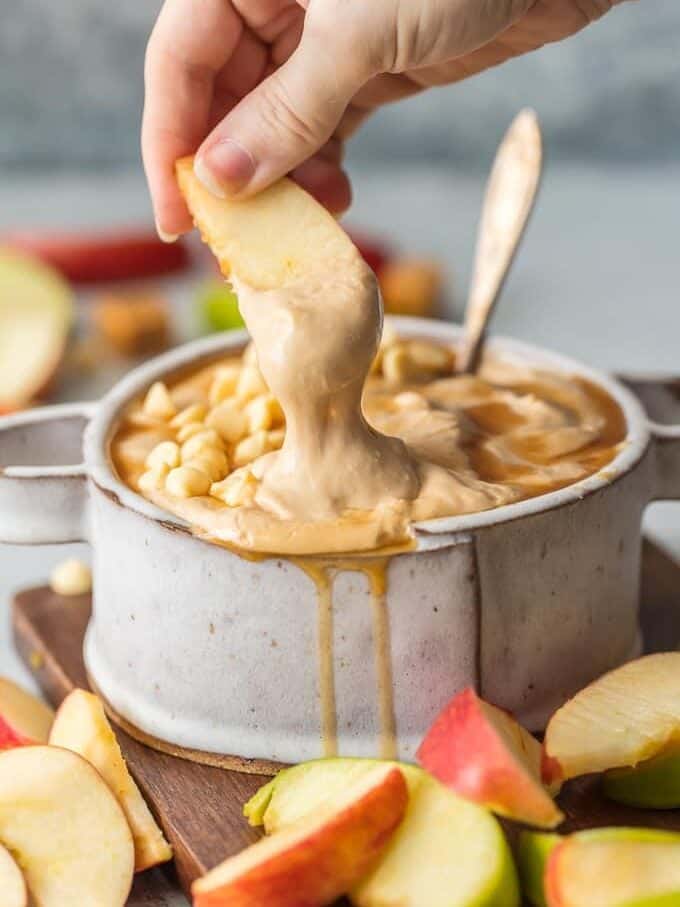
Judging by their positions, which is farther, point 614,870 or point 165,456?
point 165,456

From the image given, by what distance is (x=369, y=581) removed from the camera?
4.97 ft

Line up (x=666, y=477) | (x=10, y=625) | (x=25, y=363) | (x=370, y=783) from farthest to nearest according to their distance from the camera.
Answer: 1. (x=25, y=363)
2. (x=10, y=625)
3. (x=666, y=477)
4. (x=370, y=783)

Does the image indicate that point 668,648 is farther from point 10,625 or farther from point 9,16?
point 9,16

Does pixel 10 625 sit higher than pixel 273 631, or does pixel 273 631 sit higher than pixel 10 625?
pixel 273 631

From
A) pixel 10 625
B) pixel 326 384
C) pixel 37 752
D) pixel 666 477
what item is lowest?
pixel 10 625

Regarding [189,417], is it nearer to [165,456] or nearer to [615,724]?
[165,456]

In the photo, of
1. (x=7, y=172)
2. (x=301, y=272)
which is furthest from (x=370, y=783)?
(x=7, y=172)

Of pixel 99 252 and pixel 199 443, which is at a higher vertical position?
pixel 199 443

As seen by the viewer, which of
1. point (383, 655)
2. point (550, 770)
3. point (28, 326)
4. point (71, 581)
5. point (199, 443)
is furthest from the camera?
point (28, 326)

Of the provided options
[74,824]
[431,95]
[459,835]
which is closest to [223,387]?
[74,824]

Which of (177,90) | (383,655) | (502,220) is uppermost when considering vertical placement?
(177,90)

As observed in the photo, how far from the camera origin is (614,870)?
1.31 metres

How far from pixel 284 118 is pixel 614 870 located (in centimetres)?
83

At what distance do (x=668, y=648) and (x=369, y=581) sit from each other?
21.0 inches
